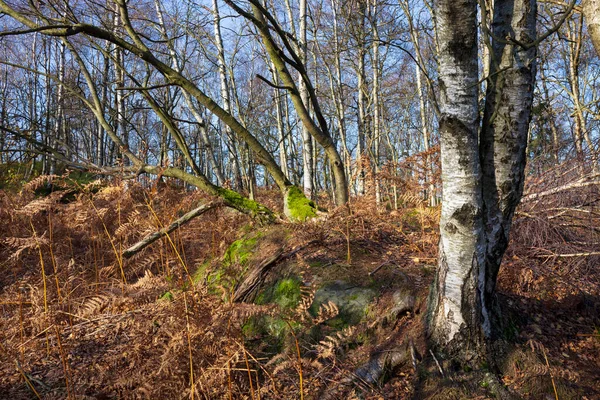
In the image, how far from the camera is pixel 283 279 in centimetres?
322

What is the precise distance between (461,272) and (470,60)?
49.0 inches

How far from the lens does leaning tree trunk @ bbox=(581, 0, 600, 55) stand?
175cm

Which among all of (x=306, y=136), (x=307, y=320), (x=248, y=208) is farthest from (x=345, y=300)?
(x=306, y=136)

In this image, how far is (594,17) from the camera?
1770 millimetres

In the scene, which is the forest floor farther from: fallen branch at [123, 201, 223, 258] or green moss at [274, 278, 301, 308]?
fallen branch at [123, 201, 223, 258]

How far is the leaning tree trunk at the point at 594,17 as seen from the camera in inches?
68.9

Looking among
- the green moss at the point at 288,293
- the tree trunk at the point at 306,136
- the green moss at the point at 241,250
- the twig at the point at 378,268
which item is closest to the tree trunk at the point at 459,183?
the twig at the point at 378,268

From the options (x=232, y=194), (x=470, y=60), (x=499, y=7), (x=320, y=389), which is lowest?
(x=320, y=389)

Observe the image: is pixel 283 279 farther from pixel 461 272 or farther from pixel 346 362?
pixel 461 272

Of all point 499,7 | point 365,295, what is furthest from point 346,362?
point 499,7

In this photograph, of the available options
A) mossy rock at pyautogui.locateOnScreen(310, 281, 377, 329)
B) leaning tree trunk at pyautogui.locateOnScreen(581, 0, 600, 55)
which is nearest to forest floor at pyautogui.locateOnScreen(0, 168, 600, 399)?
mossy rock at pyautogui.locateOnScreen(310, 281, 377, 329)

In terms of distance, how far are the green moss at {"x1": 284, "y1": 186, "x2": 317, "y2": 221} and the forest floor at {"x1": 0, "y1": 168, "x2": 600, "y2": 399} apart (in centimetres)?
46

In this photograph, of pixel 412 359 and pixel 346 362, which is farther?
pixel 346 362

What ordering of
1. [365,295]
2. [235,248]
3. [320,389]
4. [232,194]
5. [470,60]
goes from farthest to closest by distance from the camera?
[232,194] → [235,248] → [365,295] → [320,389] → [470,60]
